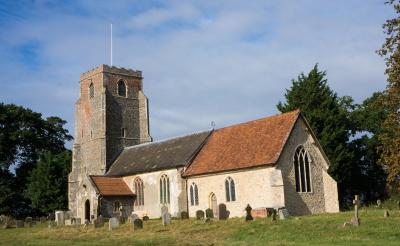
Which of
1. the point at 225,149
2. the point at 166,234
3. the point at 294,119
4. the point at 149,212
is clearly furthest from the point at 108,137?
the point at 166,234

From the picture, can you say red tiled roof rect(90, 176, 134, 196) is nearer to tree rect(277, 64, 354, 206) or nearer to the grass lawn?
the grass lawn

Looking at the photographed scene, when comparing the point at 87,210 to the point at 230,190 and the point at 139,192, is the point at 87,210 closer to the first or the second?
the point at 139,192

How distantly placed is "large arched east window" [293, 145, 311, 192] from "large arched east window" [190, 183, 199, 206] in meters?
7.46

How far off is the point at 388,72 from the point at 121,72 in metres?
30.9

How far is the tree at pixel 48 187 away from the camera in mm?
53438

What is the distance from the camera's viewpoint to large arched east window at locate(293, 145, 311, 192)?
32.3 m

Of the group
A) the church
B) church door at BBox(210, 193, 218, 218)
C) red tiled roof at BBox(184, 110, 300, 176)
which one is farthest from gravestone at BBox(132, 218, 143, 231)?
red tiled roof at BBox(184, 110, 300, 176)

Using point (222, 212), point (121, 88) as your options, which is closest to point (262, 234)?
point (222, 212)

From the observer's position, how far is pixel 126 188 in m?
41.5

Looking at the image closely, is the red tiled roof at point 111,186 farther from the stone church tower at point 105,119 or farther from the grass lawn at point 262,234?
the grass lawn at point 262,234

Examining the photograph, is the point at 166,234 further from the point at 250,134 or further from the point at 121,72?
the point at 121,72

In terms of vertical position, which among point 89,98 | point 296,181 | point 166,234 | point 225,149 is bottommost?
point 166,234

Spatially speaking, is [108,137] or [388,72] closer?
[388,72]

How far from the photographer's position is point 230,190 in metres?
33.4
